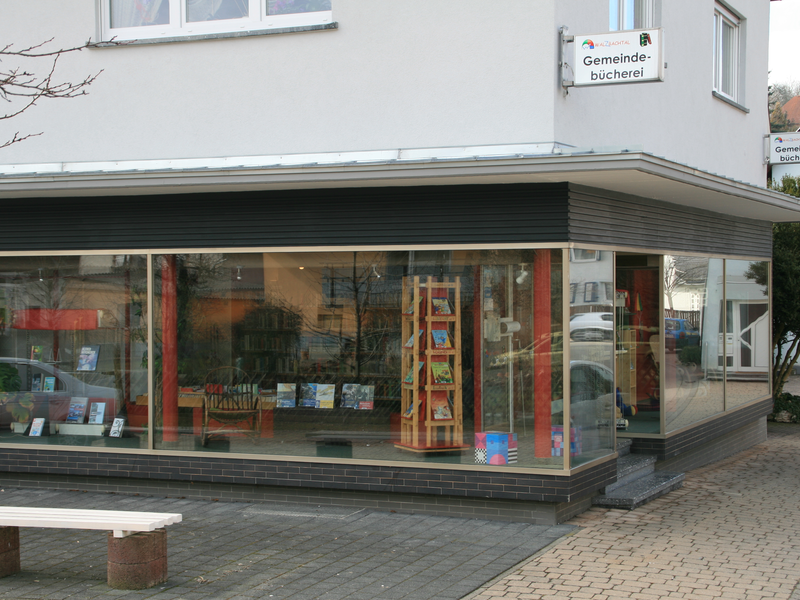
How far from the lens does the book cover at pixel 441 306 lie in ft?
27.0

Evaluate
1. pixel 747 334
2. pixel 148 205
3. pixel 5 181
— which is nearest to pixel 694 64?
pixel 747 334

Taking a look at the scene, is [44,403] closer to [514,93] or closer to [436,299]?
[436,299]

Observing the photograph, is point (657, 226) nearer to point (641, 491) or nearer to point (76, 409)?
point (641, 491)

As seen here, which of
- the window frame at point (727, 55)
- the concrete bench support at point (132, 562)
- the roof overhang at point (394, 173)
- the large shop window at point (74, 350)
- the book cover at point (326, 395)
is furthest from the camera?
the window frame at point (727, 55)

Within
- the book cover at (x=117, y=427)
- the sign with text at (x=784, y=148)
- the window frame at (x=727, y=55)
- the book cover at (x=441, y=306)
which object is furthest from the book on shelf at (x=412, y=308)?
the sign with text at (x=784, y=148)

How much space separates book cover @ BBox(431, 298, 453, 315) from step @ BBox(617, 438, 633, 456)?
2829mm

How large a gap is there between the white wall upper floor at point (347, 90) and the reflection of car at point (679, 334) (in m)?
2.13

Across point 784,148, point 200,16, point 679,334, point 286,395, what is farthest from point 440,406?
point 784,148

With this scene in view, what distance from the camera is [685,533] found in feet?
24.2

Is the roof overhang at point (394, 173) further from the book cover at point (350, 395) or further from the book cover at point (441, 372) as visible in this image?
the book cover at point (350, 395)

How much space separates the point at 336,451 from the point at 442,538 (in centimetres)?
166

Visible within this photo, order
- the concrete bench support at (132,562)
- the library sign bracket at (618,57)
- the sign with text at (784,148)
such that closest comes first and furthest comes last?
the concrete bench support at (132,562) → the library sign bracket at (618,57) → the sign with text at (784,148)

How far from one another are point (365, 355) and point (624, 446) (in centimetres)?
326

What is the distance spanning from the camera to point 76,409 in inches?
364
